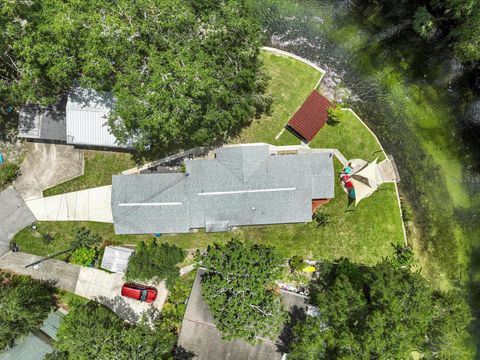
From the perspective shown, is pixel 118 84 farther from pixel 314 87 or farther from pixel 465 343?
pixel 465 343

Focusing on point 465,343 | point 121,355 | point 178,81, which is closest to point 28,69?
point 178,81

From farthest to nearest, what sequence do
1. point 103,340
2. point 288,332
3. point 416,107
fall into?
point 416,107 → point 288,332 → point 103,340

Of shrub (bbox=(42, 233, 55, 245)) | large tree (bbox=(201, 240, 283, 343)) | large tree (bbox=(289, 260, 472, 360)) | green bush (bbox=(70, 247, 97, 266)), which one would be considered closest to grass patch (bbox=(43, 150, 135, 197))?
shrub (bbox=(42, 233, 55, 245))

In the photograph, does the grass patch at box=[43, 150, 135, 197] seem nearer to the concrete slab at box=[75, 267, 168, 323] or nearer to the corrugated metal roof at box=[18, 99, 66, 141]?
the corrugated metal roof at box=[18, 99, 66, 141]

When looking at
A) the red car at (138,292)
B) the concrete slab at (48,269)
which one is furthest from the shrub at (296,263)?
the concrete slab at (48,269)

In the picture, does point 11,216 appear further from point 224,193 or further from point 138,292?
point 224,193

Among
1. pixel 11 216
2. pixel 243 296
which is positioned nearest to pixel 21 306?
pixel 11 216
